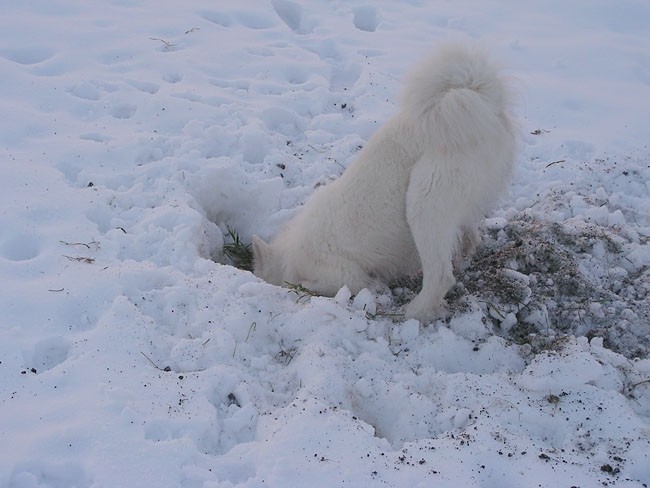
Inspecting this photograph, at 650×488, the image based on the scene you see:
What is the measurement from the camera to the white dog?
151 inches

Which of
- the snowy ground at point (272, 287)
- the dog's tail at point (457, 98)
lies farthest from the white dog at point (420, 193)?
the snowy ground at point (272, 287)

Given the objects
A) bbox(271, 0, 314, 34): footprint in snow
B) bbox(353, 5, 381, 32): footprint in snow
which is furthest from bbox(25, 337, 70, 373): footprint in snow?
bbox(353, 5, 381, 32): footprint in snow

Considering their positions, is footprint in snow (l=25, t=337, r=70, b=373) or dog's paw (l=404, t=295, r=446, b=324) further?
dog's paw (l=404, t=295, r=446, b=324)

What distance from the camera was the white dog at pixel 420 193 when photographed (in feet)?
12.6

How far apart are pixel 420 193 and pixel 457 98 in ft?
2.08

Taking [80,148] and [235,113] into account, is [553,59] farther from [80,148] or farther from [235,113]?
[80,148]

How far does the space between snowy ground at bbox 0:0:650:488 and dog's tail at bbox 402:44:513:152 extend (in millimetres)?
299

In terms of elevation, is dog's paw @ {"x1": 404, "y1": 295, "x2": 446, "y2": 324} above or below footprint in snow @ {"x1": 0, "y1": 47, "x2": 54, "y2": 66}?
below

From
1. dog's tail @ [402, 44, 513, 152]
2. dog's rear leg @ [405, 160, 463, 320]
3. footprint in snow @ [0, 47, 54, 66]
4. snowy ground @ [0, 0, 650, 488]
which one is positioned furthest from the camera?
footprint in snow @ [0, 47, 54, 66]

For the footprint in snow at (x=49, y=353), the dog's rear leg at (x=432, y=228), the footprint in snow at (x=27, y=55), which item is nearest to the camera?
the footprint in snow at (x=49, y=353)

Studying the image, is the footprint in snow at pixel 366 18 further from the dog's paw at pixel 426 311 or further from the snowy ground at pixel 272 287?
the dog's paw at pixel 426 311

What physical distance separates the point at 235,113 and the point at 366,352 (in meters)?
3.05

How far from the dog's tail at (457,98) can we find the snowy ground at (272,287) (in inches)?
11.8

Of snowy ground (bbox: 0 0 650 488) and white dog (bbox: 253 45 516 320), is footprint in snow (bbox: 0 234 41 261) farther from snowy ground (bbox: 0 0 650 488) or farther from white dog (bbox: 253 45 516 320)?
white dog (bbox: 253 45 516 320)
